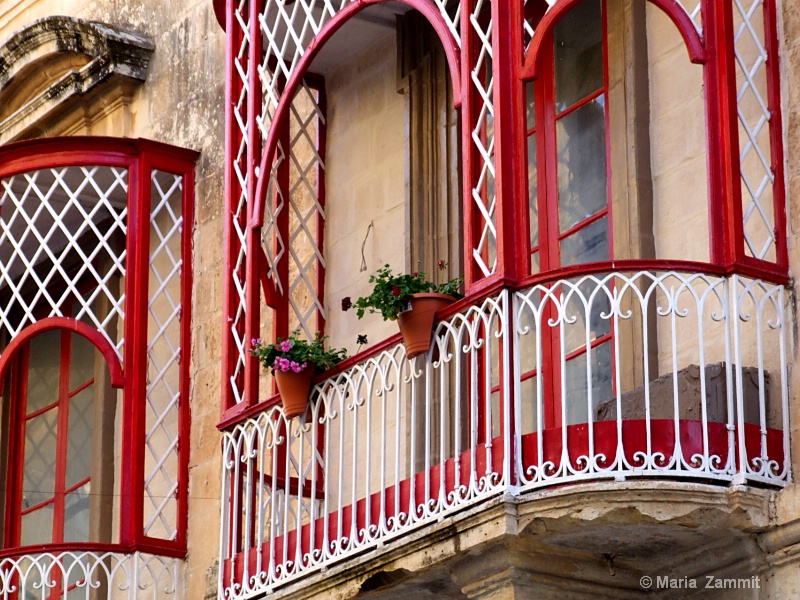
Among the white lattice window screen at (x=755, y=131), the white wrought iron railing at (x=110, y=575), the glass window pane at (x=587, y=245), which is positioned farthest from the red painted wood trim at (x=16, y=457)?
the white lattice window screen at (x=755, y=131)

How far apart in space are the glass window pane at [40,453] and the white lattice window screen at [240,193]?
3.06 meters

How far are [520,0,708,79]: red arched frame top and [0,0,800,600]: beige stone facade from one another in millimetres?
421

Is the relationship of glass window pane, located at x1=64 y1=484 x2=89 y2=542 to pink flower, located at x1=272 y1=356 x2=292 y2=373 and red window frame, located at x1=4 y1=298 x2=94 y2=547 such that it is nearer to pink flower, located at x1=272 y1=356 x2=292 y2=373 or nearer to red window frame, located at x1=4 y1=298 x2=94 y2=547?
red window frame, located at x1=4 y1=298 x2=94 y2=547

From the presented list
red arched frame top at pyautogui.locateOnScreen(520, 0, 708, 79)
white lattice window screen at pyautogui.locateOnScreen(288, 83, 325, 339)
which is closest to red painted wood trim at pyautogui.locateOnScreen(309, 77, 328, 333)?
white lattice window screen at pyautogui.locateOnScreen(288, 83, 325, 339)

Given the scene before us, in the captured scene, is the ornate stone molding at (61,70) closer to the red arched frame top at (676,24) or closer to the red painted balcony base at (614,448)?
the red arched frame top at (676,24)

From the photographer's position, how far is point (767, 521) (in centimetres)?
723

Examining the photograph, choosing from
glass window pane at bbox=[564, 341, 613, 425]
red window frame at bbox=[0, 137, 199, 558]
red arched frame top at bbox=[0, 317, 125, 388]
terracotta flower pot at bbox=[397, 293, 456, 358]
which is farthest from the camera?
red arched frame top at bbox=[0, 317, 125, 388]

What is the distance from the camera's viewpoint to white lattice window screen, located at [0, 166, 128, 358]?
10734 mm

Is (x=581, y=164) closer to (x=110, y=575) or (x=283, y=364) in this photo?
(x=283, y=364)

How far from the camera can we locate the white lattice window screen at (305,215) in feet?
33.4

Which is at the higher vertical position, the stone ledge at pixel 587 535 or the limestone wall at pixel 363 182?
the limestone wall at pixel 363 182

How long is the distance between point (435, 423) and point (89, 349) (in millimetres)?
3499

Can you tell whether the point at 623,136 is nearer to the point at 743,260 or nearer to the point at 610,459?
the point at 743,260

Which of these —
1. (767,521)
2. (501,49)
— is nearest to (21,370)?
(501,49)
